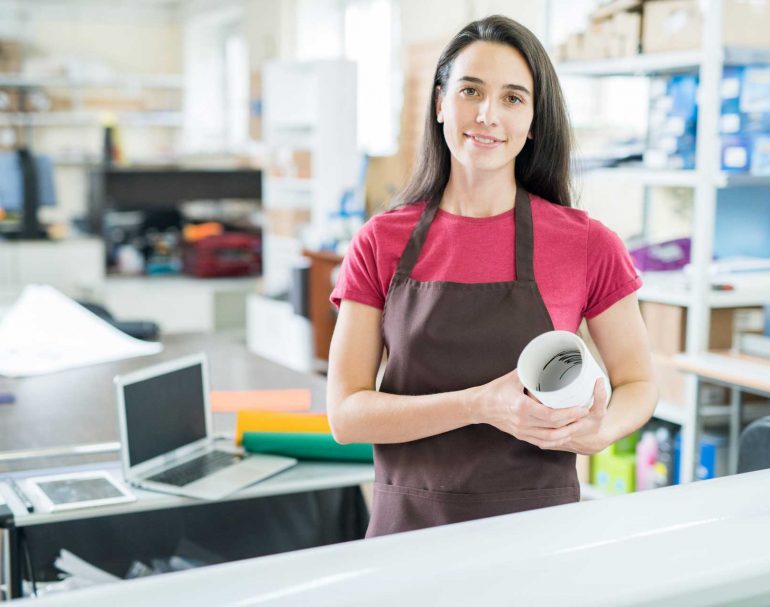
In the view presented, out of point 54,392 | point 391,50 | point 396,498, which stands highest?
point 391,50

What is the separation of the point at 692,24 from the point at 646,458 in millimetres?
1515

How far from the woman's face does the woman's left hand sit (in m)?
0.37

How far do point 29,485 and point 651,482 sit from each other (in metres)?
2.31

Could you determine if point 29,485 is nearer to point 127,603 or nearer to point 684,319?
point 127,603

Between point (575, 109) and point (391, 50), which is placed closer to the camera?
point (575, 109)

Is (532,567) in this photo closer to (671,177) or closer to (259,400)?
(259,400)

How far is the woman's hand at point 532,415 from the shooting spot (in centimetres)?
104

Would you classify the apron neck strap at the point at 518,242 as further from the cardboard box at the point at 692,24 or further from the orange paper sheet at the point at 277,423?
the cardboard box at the point at 692,24

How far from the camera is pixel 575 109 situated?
5.01 meters

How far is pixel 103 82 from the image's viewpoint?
10.6m

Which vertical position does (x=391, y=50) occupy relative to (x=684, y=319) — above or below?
above

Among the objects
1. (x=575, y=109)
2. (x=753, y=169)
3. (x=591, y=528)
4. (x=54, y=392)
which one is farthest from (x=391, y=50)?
(x=591, y=528)

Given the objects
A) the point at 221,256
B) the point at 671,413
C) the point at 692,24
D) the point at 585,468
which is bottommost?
the point at 585,468

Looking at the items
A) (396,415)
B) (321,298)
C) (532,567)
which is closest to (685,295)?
(396,415)
